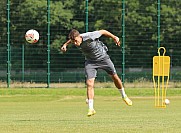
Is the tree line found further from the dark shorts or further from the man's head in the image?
the man's head

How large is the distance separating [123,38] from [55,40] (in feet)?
13.1

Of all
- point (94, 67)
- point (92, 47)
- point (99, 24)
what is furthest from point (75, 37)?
point (99, 24)

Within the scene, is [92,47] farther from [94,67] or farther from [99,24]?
[99,24]

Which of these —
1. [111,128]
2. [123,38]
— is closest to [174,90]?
[123,38]

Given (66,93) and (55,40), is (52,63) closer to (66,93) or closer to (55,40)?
(55,40)

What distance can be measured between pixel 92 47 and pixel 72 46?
21078 millimetres

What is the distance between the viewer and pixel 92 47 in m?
14.9

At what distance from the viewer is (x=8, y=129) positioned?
39.7 feet

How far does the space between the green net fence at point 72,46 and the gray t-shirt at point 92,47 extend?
17631 mm

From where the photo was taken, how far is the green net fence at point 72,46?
3381cm

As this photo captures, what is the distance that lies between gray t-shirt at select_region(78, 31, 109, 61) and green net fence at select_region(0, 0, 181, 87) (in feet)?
57.8

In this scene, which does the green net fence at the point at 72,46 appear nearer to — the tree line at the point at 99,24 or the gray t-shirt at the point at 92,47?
the tree line at the point at 99,24

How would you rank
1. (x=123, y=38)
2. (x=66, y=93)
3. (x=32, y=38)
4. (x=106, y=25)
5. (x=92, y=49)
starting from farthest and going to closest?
(x=106, y=25) → (x=123, y=38) → (x=66, y=93) → (x=32, y=38) → (x=92, y=49)

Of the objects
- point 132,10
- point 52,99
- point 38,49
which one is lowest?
point 52,99
